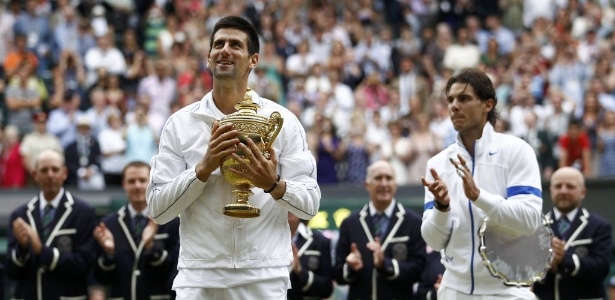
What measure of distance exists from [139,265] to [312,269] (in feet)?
5.12

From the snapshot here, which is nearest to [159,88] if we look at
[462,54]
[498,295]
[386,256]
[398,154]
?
[398,154]

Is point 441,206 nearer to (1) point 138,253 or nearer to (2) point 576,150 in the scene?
(1) point 138,253

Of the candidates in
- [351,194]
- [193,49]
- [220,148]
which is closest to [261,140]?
[220,148]

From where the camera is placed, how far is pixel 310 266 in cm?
1222

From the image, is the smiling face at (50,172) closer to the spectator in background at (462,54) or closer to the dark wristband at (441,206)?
the dark wristband at (441,206)

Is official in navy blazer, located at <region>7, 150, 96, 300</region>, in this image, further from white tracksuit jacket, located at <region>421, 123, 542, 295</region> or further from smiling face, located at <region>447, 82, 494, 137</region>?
smiling face, located at <region>447, 82, 494, 137</region>

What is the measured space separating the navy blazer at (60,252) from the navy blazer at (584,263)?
13.4 feet

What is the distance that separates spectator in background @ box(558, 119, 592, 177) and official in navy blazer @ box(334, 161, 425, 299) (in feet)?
22.8

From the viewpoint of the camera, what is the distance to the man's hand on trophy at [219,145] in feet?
23.5

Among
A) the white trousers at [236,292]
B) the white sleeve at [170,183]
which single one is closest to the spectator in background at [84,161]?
the white sleeve at [170,183]

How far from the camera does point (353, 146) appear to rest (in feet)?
65.5

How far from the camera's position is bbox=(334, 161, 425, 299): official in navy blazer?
1193cm

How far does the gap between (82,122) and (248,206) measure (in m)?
12.5

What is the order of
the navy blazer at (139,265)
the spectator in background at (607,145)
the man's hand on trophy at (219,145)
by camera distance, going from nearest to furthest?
the man's hand on trophy at (219,145), the navy blazer at (139,265), the spectator in background at (607,145)
